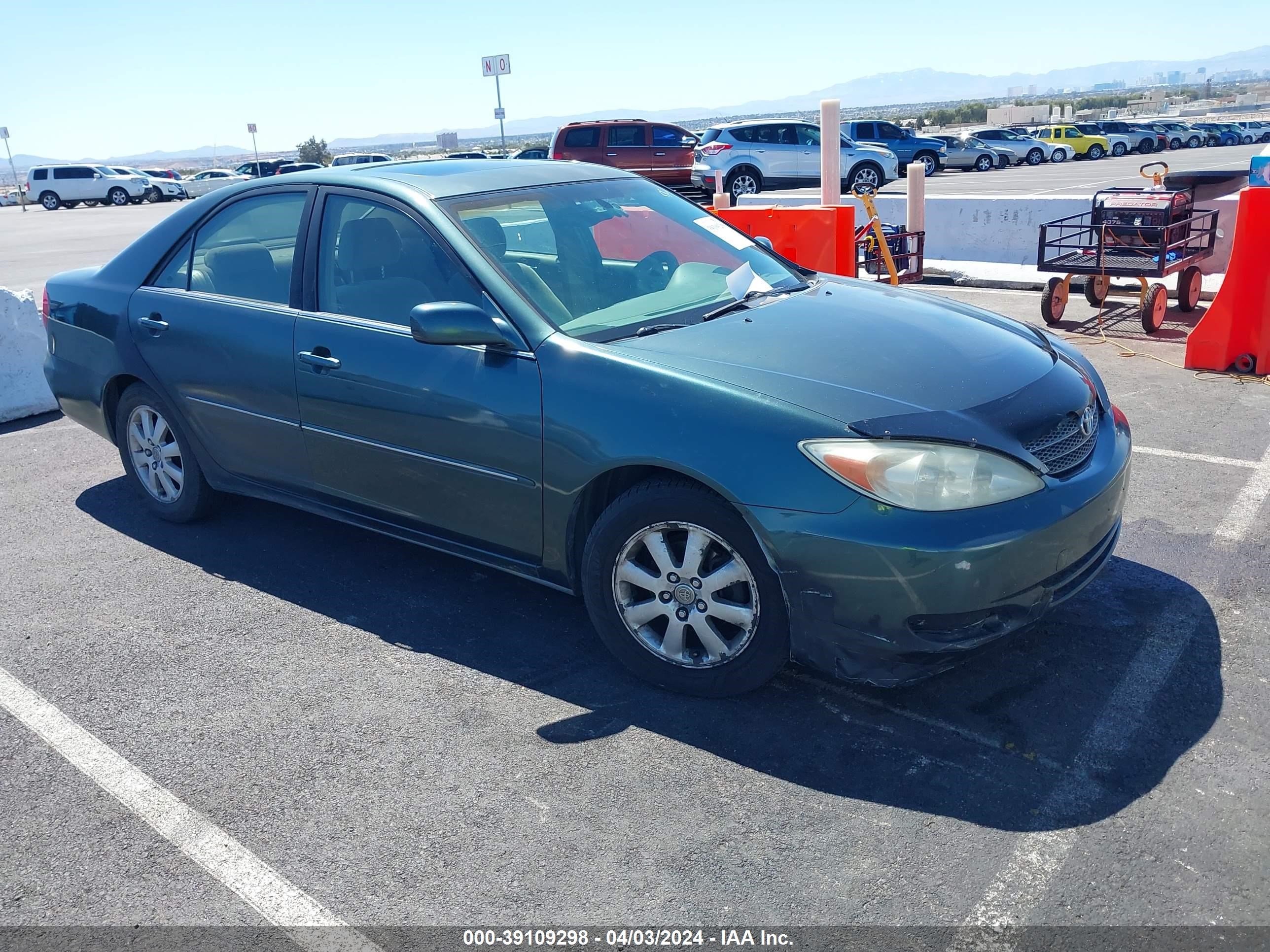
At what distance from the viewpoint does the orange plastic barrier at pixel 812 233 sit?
915cm

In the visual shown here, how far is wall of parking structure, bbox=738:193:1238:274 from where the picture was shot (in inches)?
461

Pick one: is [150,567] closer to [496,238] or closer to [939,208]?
[496,238]

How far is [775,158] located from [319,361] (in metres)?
22.7

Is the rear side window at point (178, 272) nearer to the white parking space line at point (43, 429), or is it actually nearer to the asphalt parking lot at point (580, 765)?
the asphalt parking lot at point (580, 765)

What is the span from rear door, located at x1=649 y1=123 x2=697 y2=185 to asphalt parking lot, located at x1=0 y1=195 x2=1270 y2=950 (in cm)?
1947

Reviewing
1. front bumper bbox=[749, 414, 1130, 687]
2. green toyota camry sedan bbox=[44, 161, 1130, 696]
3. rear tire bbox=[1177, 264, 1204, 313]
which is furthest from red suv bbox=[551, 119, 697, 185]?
front bumper bbox=[749, 414, 1130, 687]

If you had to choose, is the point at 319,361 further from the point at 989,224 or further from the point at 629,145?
the point at 629,145

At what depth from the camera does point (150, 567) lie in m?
4.71

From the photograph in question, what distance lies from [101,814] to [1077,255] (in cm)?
812

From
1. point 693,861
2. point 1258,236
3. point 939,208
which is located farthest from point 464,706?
point 939,208

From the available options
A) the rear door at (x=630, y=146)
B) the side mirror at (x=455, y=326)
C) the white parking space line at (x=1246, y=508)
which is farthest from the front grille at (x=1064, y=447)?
the rear door at (x=630, y=146)

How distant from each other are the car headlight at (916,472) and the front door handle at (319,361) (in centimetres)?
193

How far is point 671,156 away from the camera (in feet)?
75.6

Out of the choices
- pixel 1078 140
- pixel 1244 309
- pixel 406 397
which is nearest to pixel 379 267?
pixel 406 397
